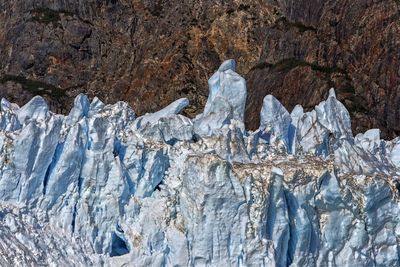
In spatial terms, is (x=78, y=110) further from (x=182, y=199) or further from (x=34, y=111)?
(x=182, y=199)

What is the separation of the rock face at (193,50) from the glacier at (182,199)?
2619 centimetres

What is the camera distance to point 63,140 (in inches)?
913

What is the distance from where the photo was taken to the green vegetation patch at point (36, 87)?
60594 mm

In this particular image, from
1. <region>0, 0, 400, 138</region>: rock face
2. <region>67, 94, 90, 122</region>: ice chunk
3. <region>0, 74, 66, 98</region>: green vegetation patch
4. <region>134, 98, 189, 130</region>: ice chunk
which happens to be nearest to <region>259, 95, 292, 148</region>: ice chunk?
<region>134, 98, 189, 130</region>: ice chunk

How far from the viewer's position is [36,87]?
6116 cm

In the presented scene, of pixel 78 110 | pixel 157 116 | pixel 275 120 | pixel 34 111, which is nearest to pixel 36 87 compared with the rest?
pixel 78 110

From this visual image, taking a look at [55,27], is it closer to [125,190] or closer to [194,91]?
[194,91]

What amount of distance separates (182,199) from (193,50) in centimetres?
4017

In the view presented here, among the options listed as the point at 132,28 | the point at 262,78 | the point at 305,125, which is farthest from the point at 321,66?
the point at 305,125

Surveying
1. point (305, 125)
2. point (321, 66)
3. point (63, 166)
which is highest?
point (321, 66)

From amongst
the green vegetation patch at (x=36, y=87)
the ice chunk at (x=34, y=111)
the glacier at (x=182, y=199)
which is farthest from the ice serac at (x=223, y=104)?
the green vegetation patch at (x=36, y=87)

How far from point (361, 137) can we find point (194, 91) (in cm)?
2865

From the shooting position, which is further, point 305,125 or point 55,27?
point 55,27

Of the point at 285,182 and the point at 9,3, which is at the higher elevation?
the point at 9,3
